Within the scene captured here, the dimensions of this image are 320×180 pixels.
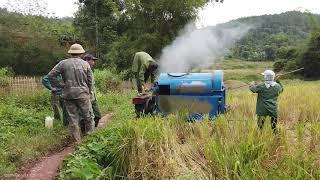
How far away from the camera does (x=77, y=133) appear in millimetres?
7199

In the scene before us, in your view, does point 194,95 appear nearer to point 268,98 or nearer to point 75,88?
point 268,98

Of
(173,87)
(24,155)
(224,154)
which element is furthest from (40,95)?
(224,154)

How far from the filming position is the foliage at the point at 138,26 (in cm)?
2427

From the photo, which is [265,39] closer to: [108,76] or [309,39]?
[309,39]

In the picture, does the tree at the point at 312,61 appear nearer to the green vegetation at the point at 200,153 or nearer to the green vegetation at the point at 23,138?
the green vegetation at the point at 23,138

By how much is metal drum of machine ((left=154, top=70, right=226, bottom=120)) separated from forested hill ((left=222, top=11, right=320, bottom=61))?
30.0 meters

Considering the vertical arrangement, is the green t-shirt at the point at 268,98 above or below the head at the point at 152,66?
below

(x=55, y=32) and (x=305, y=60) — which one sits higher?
(x=55, y=32)

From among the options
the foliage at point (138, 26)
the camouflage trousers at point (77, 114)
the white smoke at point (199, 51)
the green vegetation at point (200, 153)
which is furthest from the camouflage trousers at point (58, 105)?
the foliage at point (138, 26)

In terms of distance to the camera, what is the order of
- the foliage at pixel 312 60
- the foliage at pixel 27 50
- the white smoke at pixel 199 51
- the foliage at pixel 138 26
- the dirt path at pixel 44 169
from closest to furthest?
1. the dirt path at pixel 44 169
2. the white smoke at pixel 199 51
3. the foliage at pixel 138 26
4. the foliage at pixel 27 50
5. the foliage at pixel 312 60

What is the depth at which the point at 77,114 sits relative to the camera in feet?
24.2

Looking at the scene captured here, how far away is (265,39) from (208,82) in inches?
1350

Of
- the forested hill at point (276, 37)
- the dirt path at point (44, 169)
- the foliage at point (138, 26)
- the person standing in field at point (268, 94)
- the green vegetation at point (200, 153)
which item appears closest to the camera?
the green vegetation at point (200, 153)

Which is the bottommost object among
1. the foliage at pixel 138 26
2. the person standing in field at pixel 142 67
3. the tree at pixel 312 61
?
the tree at pixel 312 61
